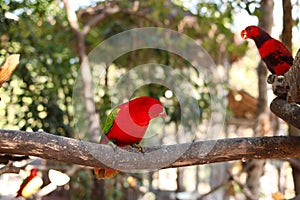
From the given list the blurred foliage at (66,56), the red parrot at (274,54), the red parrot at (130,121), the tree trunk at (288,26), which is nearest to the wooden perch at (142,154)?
the red parrot at (130,121)

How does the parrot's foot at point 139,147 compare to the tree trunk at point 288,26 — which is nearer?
the parrot's foot at point 139,147

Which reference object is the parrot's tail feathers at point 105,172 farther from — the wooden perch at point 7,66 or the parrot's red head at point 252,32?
the parrot's red head at point 252,32

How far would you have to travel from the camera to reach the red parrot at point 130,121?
2.14 meters

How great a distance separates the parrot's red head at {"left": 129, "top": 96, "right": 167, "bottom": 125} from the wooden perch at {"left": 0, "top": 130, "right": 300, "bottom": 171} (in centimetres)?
15

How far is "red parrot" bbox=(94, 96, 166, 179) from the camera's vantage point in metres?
2.14

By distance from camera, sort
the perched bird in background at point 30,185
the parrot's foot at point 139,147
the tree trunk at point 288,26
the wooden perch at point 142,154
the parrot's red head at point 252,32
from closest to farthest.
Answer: the wooden perch at point 142,154
the parrot's foot at point 139,147
the parrot's red head at point 252,32
the tree trunk at point 288,26
the perched bird in background at point 30,185

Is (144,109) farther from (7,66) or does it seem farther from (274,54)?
(274,54)

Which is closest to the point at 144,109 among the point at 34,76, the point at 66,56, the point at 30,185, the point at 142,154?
the point at 142,154

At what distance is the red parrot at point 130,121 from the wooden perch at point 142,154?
13 cm

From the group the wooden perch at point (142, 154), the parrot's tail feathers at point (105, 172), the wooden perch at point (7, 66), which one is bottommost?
the parrot's tail feathers at point (105, 172)

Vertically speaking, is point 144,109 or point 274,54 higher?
point 274,54

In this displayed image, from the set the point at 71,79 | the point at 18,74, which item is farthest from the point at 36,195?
the point at 71,79

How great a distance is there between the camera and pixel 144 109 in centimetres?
213

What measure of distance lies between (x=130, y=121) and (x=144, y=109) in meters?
0.11
